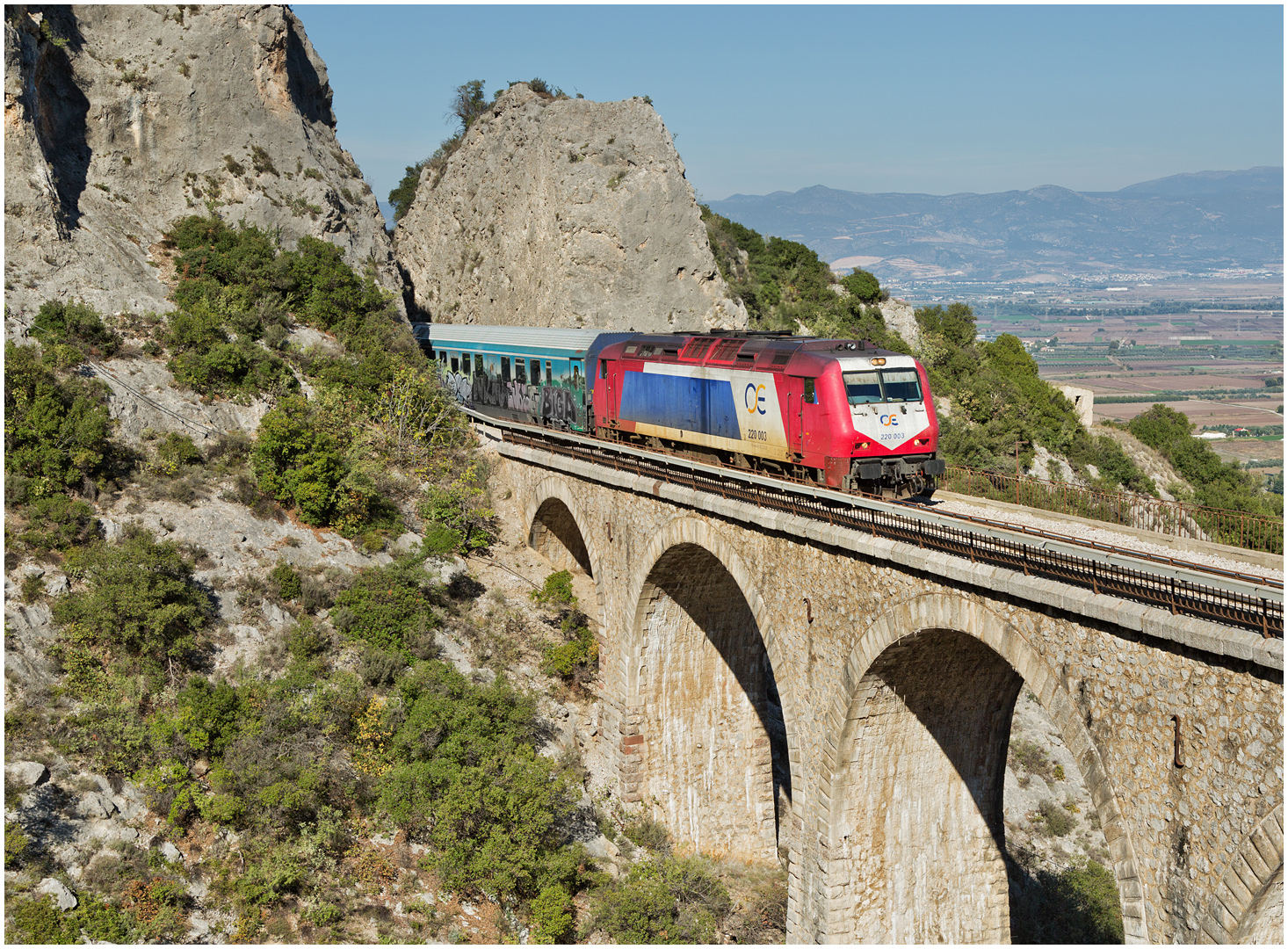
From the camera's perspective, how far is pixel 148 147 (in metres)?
43.4

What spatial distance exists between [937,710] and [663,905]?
29.7 feet

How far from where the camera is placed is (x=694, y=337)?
1112 inches

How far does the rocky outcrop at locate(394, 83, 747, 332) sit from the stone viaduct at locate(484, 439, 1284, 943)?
678 inches

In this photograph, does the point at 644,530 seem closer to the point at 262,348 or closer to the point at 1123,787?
the point at 1123,787

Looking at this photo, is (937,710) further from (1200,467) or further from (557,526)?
(1200,467)

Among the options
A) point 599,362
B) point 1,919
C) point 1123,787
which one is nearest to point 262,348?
point 599,362

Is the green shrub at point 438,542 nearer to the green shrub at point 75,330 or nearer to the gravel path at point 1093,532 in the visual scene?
the green shrub at point 75,330

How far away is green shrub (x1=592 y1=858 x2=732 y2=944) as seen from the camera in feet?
74.6

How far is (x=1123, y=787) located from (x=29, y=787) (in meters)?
20.7

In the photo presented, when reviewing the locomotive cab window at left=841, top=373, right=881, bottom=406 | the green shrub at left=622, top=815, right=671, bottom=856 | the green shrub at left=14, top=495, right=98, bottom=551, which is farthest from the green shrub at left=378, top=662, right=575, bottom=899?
Answer: the locomotive cab window at left=841, top=373, right=881, bottom=406

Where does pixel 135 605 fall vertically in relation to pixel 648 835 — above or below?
above

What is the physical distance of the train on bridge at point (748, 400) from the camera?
21.1 meters

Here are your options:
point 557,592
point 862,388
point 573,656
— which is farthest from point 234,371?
point 862,388

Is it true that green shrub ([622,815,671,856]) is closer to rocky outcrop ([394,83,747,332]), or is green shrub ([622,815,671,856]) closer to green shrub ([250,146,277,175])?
rocky outcrop ([394,83,747,332])
